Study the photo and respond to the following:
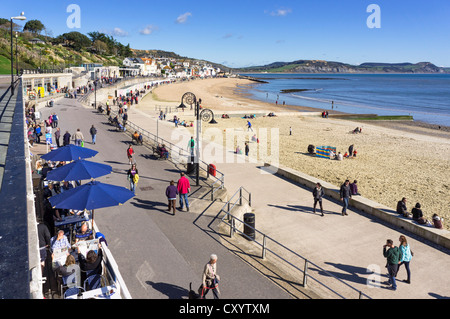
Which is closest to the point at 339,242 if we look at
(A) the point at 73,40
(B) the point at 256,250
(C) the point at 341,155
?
(B) the point at 256,250

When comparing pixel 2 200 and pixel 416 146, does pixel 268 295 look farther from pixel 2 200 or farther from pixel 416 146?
pixel 416 146

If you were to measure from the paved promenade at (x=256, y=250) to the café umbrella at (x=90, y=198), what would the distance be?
1.47 meters

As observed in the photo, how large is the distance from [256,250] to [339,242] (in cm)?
315

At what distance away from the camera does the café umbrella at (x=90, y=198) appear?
7.42m

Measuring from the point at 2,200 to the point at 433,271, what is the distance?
10.4 metres

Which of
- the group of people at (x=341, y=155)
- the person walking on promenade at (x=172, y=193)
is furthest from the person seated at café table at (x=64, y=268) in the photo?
the group of people at (x=341, y=155)

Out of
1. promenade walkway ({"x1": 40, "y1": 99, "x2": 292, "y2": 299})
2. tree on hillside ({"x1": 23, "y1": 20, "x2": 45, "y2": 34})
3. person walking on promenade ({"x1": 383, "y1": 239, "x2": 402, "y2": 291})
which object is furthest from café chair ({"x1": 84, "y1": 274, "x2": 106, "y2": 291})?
tree on hillside ({"x1": 23, "y1": 20, "x2": 45, "y2": 34})

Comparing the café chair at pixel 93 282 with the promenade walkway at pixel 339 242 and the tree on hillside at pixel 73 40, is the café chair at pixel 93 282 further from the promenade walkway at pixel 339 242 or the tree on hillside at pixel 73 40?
the tree on hillside at pixel 73 40

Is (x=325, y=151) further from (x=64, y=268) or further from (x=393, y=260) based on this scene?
(x=64, y=268)

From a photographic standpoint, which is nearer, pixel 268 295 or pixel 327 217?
pixel 268 295

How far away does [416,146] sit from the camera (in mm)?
29422

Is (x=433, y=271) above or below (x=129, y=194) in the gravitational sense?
below

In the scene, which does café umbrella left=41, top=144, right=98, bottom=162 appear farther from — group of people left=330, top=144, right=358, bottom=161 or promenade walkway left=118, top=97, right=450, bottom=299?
group of people left=330, top=144, right=358, bottom=161
